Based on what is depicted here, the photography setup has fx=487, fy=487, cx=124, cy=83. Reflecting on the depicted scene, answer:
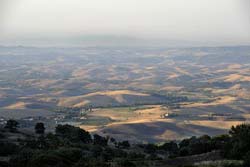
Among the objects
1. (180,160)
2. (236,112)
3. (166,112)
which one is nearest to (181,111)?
(166,112)

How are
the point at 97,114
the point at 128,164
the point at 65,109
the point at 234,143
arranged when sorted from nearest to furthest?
1. the point at 128,164
2. the point at 234,143
3. the point at 97,114
4. the point at 65,109

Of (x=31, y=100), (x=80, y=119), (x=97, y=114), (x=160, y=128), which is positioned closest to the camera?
(x=160, y=128)

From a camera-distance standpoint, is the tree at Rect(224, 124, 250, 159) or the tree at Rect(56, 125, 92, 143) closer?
the tree at Rect(224, 124, 250, 159)

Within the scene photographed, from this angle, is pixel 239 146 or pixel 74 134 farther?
pixel 74 134

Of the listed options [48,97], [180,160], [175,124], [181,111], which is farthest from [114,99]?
[180,160]

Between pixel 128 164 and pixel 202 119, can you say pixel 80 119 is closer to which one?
pixel 202 119

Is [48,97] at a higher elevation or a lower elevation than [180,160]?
higher

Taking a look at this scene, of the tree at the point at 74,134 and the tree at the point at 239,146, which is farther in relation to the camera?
the tree at the point at 74,134

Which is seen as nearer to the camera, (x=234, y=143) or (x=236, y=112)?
(x=234, y=143)

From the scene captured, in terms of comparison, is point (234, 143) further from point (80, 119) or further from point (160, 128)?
point (80, 119)
